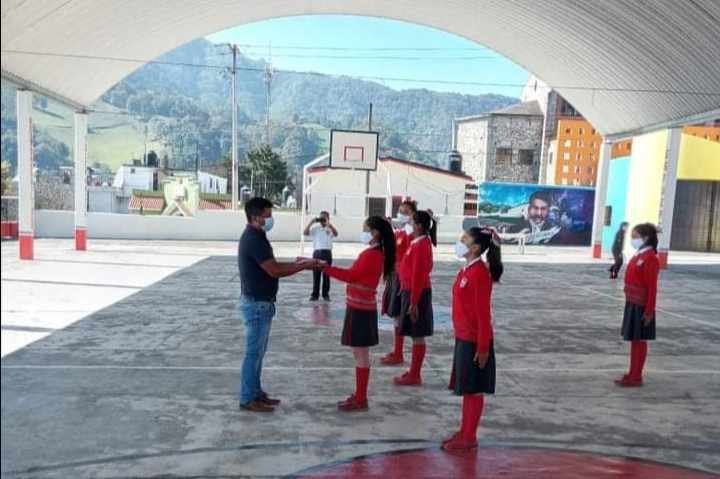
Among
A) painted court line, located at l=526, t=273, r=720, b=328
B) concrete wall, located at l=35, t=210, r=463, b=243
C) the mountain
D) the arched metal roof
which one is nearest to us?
painted court line, located at l=526, t=273, r=720, b=328

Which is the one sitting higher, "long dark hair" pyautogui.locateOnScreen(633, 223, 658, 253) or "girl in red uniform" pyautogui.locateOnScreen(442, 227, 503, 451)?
"long dark hair" pyautogui.locateOnScreen(633, 223, 658, 253)

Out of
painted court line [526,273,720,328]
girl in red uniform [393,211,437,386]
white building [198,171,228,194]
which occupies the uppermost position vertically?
white building [198,171,228,194]

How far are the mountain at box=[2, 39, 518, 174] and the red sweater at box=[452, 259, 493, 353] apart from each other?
250ft

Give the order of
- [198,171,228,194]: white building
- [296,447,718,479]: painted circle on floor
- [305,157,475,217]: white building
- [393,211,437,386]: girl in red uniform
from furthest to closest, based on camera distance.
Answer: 1. [198,171,228,194]: white building
2. [305,157,475,217]: white building
3. [393,211,437,386]: girl in red uniform
4. [296,447,718,479]: painted circle on floor

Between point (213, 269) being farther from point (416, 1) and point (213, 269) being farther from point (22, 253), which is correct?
point (416, 1)

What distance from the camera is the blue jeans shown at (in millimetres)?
4754

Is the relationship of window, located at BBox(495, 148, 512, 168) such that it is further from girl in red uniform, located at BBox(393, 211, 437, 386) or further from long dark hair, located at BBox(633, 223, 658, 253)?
girl in red uniform, located at BBox(393, 211, 437, 386)

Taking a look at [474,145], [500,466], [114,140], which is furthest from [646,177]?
[114,140]

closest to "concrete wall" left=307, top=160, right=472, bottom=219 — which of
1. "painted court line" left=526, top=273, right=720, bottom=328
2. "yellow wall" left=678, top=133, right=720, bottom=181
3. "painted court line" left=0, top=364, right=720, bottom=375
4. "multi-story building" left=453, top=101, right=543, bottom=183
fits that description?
"yellow wall" left=678, top=133, right=720, bottom=181

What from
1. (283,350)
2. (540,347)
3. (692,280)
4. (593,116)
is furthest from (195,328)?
(593,116)

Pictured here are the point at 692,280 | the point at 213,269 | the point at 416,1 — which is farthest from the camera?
the point at 416,1

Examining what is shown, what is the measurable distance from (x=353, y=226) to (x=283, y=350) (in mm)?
19395

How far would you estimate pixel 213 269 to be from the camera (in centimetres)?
1472

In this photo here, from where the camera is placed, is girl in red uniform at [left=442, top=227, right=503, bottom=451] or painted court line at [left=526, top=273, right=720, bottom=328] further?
painted court line at [left=526, top=273, right=720, bottom=328]
